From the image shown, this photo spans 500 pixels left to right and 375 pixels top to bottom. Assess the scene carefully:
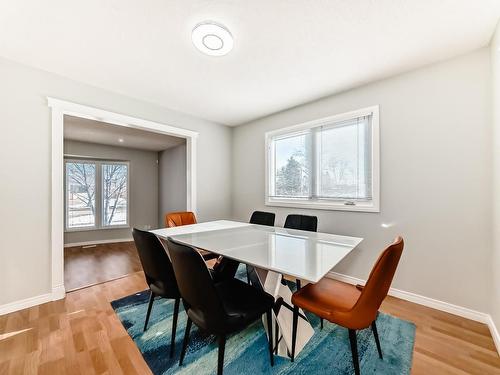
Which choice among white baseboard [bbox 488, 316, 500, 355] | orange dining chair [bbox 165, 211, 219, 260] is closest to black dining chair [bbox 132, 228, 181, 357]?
orange dining chair [bbox 165, 211, 219, 260]

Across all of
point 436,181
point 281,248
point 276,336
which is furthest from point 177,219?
point 436,181

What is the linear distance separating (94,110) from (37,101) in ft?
1.63

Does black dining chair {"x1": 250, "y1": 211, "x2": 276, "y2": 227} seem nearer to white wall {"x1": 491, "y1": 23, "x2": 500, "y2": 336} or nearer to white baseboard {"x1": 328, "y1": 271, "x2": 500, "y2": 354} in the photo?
white baseboard {"x1": 328, "y1": 271, "x2": 500, "y2": 354}

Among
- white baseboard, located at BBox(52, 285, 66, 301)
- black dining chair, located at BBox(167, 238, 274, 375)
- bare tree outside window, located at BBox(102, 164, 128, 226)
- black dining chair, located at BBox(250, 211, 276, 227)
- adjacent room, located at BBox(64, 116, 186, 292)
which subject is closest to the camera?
black dining chair, located at BBox(167, 238, 274, 375)

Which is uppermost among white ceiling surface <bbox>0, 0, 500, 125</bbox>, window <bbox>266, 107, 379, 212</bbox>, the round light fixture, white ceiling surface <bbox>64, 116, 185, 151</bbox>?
white ceiling surface <bbox>0, 0, 500, 125</bbox>

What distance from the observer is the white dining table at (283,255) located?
1.21m

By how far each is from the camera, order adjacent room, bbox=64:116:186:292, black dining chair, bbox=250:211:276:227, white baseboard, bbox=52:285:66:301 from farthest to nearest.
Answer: adjacent room, bbox=64:116:186:292, black dining chair, bbox=250:211:276:227, white baseboard, bbox=52:285:66:301

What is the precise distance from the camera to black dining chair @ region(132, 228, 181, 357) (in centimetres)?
150

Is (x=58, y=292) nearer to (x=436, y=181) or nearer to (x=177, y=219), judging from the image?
(x=177, y=219)

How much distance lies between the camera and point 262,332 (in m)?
1.76

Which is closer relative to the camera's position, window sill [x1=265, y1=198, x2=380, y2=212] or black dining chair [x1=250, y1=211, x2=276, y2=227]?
window sill [x1=265, y1=198, x2=380, y2=212]

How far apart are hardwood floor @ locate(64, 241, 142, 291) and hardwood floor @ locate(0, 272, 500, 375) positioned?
645mm

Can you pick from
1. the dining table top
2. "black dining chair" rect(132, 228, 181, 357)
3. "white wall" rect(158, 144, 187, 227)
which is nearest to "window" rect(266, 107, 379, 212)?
the dining table top

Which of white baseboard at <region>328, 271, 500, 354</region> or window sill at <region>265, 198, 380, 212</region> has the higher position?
window sill at <region>265, 198, 380, 212</region>
